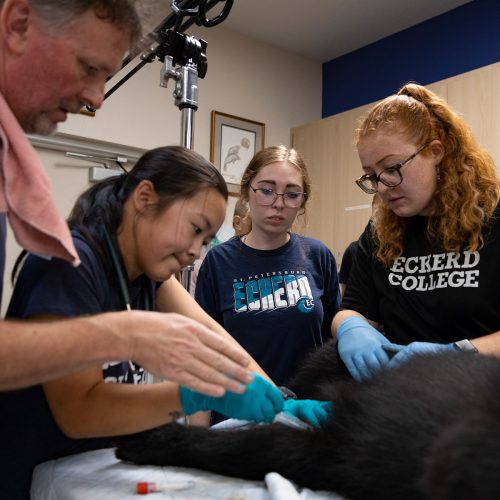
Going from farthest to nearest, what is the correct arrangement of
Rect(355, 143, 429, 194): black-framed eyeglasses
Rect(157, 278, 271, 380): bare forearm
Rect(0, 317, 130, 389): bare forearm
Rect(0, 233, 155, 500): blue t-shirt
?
1. Rect(355, 143, 429, 194): black-framed eyeglasses
2. Rect(157, 278, 271, 380): bare forearm
3. Rect(0, 233, 155, 500): blue t-shirt
4. Rect(0, 317, 130, 389): bare forearm

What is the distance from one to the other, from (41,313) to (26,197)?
0.16 meters

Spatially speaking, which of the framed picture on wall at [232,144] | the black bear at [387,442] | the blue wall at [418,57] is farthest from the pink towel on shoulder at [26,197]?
the blue wall at [418,57]

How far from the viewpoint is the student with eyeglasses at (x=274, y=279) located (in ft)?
4.86

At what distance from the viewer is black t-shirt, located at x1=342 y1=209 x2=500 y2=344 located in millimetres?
1118

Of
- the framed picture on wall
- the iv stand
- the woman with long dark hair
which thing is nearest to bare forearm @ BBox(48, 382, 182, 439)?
the woman with long dark hair

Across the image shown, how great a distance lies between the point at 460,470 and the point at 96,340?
428 mm

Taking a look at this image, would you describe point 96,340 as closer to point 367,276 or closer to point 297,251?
point 367,276

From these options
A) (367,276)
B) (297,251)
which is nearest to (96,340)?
(367,276)

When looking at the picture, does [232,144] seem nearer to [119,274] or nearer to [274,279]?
[274,279]

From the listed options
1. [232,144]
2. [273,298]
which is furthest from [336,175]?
[273,298]

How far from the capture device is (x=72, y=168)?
9.43 ft

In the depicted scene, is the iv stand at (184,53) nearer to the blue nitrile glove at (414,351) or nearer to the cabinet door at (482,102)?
the blue nitrile glove at (414,351)

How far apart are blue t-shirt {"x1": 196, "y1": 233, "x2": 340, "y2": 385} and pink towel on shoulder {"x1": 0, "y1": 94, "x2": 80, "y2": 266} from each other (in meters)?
0.84

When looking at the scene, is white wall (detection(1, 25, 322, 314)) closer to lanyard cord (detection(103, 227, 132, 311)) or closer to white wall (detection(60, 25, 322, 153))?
white wall (detection(60, 25, 322, 153))
